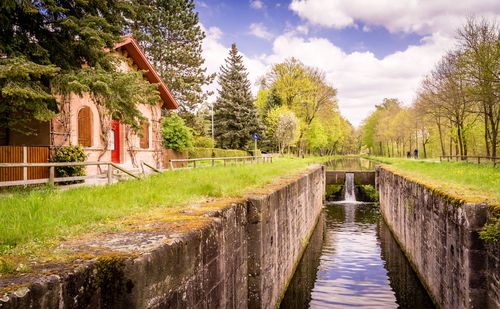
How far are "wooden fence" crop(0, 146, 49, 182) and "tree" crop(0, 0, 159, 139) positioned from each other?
3.21 ft

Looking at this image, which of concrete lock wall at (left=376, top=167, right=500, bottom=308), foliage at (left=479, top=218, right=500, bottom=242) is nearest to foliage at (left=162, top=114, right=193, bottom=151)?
concrete lock wall at (left=376, top=167, right=500, bottom=308)

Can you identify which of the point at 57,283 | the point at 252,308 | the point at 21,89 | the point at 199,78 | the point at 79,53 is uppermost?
the point at 199,78

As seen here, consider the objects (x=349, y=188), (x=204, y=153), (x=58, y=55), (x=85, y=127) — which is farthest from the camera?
(x=204, y=153)

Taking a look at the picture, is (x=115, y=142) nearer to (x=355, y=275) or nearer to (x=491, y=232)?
(x=355, y=275)

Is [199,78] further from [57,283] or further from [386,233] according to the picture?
[57,283]

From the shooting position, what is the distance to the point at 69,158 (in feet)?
35.7

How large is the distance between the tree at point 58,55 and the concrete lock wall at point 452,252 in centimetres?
875

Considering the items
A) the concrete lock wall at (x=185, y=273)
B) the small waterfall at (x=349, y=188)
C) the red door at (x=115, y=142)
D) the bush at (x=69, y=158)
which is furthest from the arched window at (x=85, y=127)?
the small waterfall at (x=349, y=188)

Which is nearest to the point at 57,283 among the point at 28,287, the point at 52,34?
the point at 28,287

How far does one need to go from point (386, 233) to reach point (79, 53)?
1446 cm

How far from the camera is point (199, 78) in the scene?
32000 mm

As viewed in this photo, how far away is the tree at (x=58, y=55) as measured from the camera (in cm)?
785

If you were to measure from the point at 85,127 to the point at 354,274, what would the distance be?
12.2 meters

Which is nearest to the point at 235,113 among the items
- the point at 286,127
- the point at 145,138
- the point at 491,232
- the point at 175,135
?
the point at 286,127
